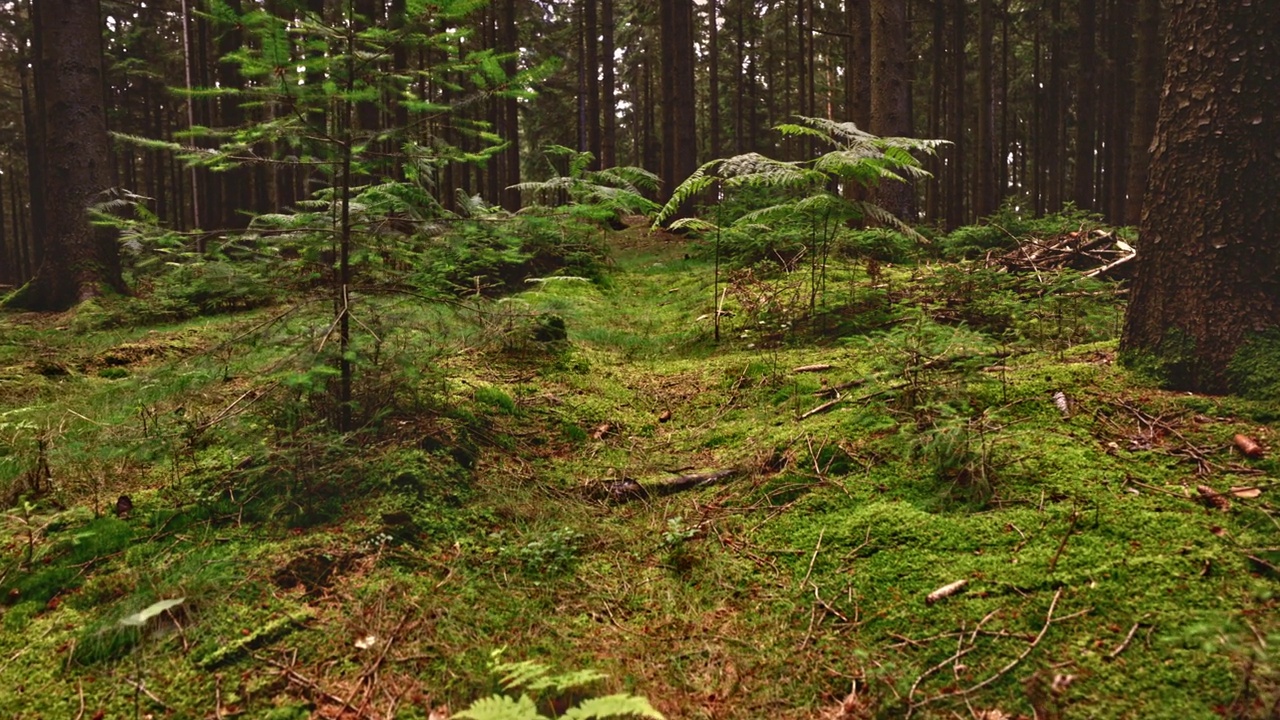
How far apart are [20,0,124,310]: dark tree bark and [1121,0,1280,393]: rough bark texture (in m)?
12.4

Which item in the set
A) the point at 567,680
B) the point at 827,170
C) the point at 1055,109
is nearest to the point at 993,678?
the point at 567,680

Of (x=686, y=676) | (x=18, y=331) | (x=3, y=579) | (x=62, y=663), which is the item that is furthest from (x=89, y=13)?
(x=686, y=676)

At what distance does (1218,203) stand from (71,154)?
1309cm

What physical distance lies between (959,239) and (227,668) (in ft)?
37.2

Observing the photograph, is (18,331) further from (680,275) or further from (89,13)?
(680,275)

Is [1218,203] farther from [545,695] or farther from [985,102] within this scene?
[985,102]

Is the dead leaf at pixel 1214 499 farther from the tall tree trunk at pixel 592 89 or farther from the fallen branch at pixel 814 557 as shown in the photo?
the tall tree trunk at pixel 592 89

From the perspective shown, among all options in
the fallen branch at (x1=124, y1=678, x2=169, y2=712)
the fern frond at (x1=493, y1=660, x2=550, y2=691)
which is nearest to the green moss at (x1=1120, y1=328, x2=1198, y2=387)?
the fern frond at (x1=493, y1=660, x2=550, y2=691)

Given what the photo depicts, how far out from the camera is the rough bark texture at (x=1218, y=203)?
338 cm

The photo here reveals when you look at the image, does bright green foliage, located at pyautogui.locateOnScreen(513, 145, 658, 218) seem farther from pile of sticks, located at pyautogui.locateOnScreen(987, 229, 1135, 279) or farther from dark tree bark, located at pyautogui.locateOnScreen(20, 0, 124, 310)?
dark tree bark, located at pyautogui.locateOnScreen(20, 0, 124, 310)

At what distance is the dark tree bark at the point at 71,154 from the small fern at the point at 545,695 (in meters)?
10.9

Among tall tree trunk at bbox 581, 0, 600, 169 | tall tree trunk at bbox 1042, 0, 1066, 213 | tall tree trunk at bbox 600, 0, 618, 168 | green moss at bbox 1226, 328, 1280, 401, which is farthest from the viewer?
tall tree trunk at bbox 600, 0, 618, 168

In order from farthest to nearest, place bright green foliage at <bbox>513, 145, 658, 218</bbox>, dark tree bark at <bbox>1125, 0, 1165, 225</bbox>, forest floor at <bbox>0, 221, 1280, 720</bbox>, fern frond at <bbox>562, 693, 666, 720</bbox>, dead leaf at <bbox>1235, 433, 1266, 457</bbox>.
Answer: dark tree bark at <bbox>1125, 0, 1165, 225</bbox> < bright green foliage at <bbox>513, 145, 658, 218</bbox> < dead leaf at <bbox>1235, 433, 1266, 457</bbox> < forest floor at <bbox>0, 221, 1280, 720</bbox> < fern frond at <bbox>562, 693, 666, 720</bbox>

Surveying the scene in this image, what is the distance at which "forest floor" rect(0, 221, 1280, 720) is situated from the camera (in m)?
2.32
